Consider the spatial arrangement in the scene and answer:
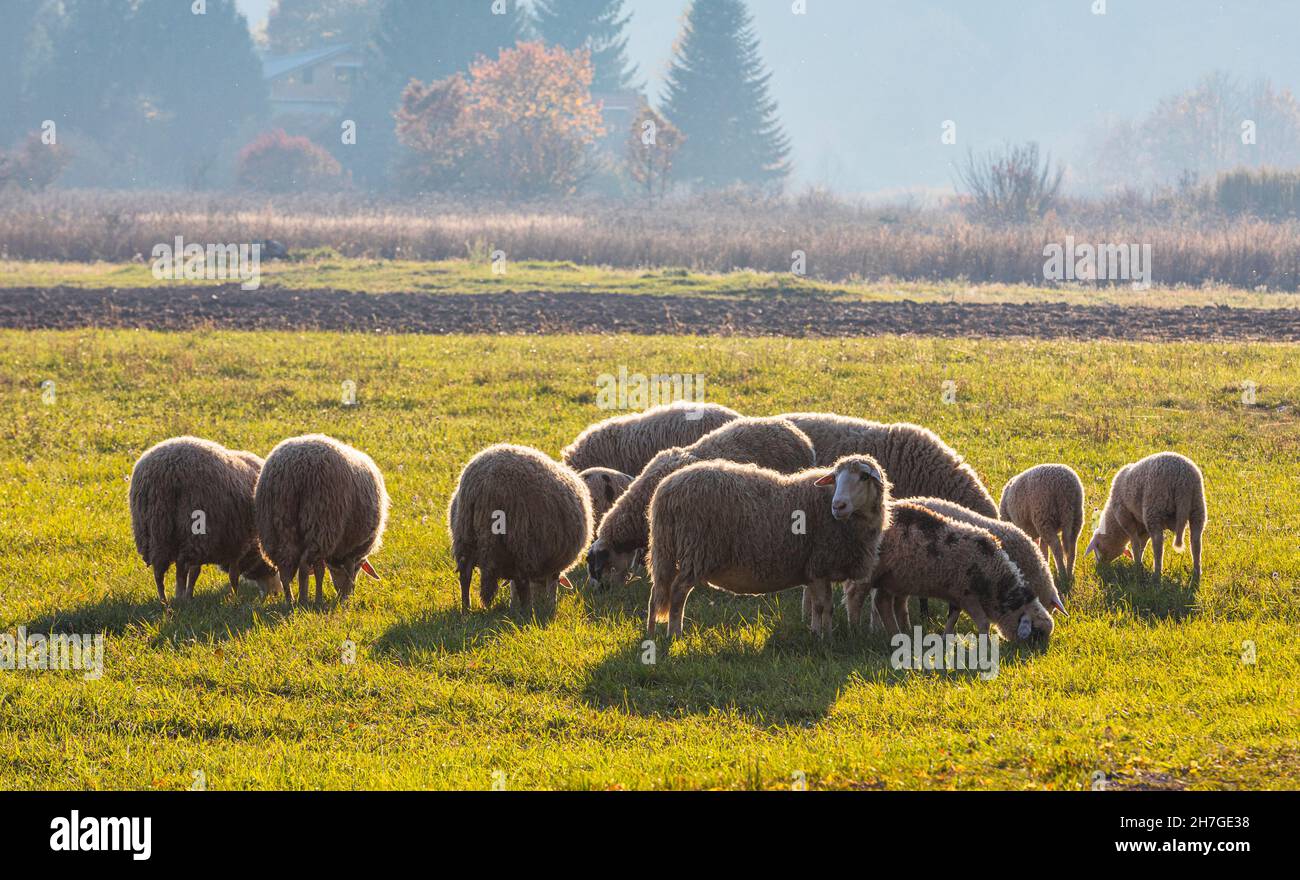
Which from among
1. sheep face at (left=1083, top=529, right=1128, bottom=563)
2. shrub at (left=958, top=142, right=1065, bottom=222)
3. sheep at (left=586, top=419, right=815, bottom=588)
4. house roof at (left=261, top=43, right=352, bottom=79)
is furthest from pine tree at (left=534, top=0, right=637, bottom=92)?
sheep face at (left=1083, top=529, right=1128, bottom=563)

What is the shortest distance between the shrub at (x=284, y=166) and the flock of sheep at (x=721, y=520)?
7212cm

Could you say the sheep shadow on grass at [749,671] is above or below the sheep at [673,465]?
below

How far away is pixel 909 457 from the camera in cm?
1116

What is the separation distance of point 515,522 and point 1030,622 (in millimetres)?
3649

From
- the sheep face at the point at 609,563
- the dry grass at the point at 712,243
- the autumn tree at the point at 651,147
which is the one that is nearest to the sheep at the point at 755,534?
the sheep face at the point at 609,563

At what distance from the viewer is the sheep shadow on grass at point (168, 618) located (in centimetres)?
931

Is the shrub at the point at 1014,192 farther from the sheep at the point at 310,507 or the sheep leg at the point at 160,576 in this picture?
the sheep leg at the point at 160,576

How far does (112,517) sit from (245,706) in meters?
5.68

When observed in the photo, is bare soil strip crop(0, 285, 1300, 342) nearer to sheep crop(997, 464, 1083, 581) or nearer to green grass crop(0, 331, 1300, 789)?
green grass crop(0, 331, 1300, 789)

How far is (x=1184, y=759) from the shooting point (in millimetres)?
6621

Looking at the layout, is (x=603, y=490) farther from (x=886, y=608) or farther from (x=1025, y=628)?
(x=1025, y=628)

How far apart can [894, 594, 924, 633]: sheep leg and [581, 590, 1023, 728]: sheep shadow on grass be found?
0.24 metres

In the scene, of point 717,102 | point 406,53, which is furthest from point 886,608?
point 406,53

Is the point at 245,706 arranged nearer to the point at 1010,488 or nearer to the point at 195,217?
the point at 1010,488
